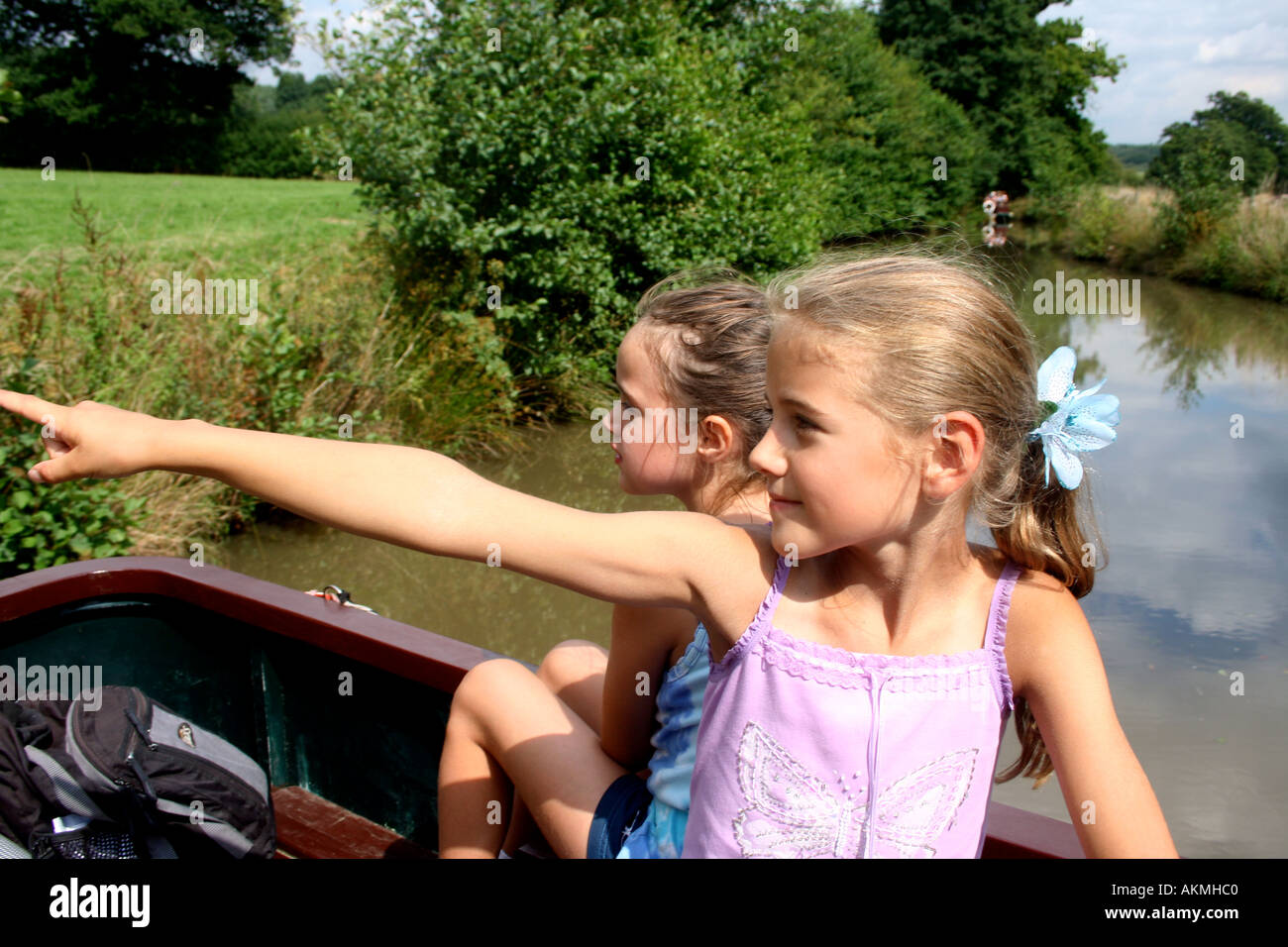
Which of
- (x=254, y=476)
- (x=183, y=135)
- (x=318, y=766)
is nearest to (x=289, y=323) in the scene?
(x=318, y=766)

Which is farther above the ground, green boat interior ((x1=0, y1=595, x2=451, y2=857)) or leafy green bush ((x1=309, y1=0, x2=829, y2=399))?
leafy green bush ((x1=309, y1=0, x2=829, y2=399))

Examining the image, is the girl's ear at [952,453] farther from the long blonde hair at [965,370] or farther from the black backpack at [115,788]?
the black backpack at [115,788]

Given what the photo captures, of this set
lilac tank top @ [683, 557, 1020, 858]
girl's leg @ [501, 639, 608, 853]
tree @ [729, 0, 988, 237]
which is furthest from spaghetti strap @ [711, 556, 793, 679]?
tree @ [729, 0, 988, 237]

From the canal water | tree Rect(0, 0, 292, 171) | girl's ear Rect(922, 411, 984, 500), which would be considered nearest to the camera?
girl's ear Rect(922, 411, 984, 500)

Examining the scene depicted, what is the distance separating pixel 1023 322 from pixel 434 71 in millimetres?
7049

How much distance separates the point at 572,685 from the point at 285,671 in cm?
83

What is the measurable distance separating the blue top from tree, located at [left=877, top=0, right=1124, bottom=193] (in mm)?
29762

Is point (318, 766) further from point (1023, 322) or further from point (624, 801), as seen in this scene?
point (1023, 322)

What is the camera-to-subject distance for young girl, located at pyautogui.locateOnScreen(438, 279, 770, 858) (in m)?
1.59

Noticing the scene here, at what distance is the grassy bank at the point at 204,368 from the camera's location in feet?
13.8

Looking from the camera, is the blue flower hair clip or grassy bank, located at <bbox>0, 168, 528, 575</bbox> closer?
the blue flower hair clip

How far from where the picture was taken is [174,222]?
42.6 feet

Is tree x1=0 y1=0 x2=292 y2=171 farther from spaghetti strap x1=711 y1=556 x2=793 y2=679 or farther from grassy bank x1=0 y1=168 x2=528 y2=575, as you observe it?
spaghetti strap x1=711 y1=556 x2=793 y2=679

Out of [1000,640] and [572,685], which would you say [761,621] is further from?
[572,685]
